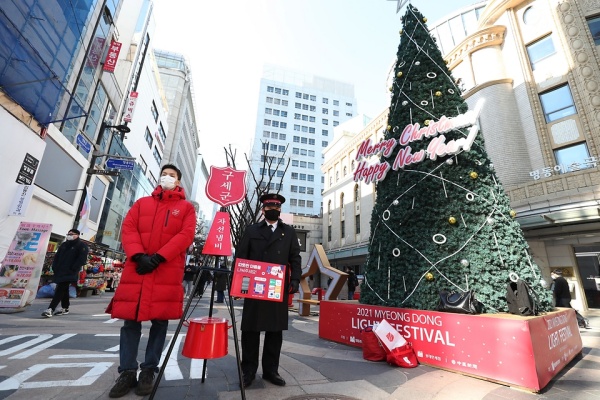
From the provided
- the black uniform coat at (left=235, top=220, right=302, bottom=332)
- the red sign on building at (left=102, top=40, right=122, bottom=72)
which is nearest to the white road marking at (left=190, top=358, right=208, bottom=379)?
the black uniform coat at (left=235, top=220, right=302, bottom=332)

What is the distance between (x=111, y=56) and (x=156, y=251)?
21.3 meters

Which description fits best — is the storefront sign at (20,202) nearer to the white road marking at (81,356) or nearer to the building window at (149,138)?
the white road marking at (81,356)

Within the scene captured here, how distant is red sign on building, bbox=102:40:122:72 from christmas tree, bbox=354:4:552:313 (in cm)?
1959

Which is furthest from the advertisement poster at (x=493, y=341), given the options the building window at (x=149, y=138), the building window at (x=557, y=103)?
the building window at (x=149, y=138)

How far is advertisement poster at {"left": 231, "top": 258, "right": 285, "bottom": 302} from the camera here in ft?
8.47

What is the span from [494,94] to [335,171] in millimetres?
20251

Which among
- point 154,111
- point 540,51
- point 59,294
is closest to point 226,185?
point 59,294

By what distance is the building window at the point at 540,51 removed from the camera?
1526 cm

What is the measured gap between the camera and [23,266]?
26.6ft

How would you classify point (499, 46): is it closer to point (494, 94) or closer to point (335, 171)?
point (494, 94)

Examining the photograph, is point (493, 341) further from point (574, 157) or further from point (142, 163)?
point (142, 163)

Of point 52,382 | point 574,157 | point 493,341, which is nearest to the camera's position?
point 52,382

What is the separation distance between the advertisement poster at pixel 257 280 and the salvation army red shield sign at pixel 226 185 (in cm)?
388

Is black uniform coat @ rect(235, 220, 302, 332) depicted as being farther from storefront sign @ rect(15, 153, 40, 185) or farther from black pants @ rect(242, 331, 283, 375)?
storefront sign @ rect(15, 153, 40, 185)
